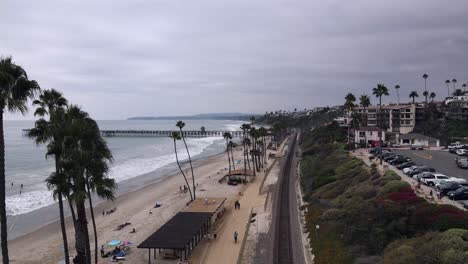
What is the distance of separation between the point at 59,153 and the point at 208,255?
1486 centimetres

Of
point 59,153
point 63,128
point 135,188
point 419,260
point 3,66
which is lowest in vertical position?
point 135,188

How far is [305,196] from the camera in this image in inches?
1651

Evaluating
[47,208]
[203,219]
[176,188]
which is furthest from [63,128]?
[176,188]

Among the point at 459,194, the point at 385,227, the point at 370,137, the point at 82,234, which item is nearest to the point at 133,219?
the point at 82,234

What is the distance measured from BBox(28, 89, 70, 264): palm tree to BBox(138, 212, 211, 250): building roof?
370 inches

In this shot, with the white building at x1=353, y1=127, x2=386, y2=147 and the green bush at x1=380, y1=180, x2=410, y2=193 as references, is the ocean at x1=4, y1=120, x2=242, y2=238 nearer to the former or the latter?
the green bush at x1=380, y1=180, x2=410, y2=193

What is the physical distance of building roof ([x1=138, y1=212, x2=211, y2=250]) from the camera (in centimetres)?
2633

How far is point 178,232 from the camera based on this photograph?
28.8 m

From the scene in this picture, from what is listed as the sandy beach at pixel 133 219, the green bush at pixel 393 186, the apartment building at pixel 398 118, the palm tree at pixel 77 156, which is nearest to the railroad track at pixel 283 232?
the sandy beach at pixel 133 219

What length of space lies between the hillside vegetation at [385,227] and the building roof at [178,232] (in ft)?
29.1

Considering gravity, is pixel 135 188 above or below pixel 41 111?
below

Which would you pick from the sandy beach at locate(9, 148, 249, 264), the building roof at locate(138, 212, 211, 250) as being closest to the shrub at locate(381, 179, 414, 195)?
the building roof at locate(138, 212, 211, 250)

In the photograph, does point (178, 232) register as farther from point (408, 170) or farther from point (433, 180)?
point (408, 170)

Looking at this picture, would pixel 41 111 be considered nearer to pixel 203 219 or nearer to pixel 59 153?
pixel 59 153
